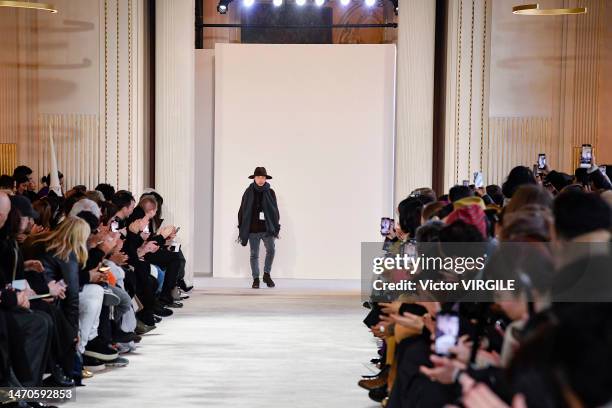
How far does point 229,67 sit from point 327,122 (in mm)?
1491

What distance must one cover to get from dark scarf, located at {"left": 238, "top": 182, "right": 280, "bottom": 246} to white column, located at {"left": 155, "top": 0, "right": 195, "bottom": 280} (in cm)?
69

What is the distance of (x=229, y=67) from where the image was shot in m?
13.9

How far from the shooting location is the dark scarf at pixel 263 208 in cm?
1305

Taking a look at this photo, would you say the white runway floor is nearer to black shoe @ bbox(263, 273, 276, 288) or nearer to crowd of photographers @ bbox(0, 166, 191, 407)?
crowd of photographers @ bbox(0, 166, 191, 407)

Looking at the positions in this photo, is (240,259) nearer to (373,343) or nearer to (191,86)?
(191,86)

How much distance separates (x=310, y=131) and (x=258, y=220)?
1.54 meters

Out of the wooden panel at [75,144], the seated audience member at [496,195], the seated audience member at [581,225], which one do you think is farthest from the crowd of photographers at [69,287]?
the seated audience member at [581,225]

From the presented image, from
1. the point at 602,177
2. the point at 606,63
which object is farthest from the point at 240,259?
the point at 602,177

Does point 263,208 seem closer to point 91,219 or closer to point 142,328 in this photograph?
point 142,328

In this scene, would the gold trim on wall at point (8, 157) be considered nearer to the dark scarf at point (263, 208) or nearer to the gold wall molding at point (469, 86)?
the dark scarf at point (263, 208)

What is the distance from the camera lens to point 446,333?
3648 millimetres

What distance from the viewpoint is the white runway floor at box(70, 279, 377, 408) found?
6.42m

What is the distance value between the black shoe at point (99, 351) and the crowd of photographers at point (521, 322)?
2.12 m

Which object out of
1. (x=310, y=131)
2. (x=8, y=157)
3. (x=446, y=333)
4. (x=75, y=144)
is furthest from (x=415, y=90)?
(x=446, y=333)
